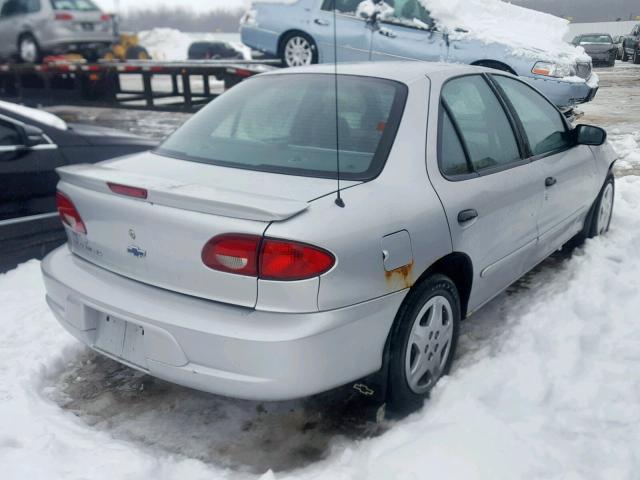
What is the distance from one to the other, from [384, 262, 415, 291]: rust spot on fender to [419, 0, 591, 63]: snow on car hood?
7106mm

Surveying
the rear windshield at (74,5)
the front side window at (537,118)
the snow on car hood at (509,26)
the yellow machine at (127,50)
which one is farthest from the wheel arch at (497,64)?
the yellow machine at (127,50)

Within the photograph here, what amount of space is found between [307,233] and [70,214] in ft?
4.00

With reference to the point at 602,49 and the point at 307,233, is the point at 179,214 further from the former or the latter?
the point at 602,49

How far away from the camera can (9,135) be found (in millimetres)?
4254

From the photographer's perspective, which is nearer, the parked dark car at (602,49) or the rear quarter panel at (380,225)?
the rear quarter panel at (380,225)

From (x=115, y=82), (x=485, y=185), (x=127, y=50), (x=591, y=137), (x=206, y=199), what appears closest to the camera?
(x=206, y=199)

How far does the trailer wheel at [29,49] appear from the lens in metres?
Answer: 14.0

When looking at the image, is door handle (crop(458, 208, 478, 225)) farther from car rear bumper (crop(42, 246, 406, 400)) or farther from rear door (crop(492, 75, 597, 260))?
rear door (crop(492, 75, 597, 260))

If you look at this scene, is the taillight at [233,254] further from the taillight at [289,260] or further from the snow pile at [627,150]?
the snow pile at [627,150]

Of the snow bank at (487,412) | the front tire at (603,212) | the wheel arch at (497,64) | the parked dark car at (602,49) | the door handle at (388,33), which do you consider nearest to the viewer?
the snow bank at (487,412)

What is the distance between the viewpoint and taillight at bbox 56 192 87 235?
2680 mm

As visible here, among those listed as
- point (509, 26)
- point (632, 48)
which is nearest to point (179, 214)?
point (509, 26)

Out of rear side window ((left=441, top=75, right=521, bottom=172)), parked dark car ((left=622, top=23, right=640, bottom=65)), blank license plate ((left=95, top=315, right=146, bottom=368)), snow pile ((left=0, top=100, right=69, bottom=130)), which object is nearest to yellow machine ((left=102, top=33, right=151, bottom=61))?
snow pile ((left=0, top=100, right=69, bottom=130))

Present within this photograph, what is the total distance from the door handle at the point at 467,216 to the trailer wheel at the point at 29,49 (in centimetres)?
1363
